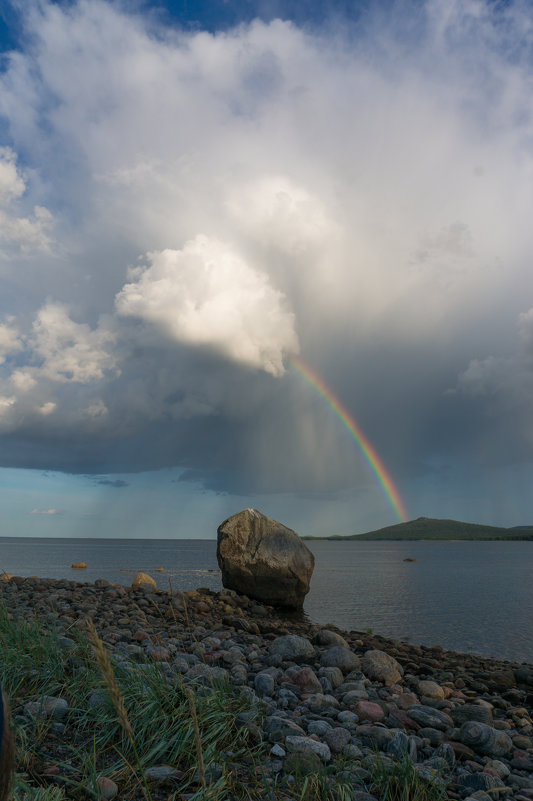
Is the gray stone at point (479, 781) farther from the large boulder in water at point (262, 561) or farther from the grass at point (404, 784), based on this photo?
the large boulder in water at point (262, 561)

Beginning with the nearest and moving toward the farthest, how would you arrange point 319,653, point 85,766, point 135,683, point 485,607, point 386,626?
point 85,766 → point 135,683 → point 319,653 → point 386,626 → point 485,607

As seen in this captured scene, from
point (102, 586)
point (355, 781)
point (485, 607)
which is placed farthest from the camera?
point (485, 607)

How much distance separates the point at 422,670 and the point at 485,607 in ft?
65.8

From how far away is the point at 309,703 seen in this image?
7.34 m

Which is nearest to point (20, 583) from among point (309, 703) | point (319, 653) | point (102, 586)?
point (102, 586)

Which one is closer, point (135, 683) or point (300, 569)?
point (135, 683)

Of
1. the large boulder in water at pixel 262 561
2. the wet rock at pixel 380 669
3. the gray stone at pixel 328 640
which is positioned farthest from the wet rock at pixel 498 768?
the large boulder in water at pixel 262 561

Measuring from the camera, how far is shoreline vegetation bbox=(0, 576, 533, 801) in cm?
445

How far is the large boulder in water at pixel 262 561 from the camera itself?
19.6m

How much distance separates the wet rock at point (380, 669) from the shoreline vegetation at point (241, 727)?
4cm

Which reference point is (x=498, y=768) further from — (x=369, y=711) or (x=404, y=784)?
(x=404, y=784)

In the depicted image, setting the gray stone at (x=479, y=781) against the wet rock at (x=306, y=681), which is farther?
the wet rock at (x=306, y=681)

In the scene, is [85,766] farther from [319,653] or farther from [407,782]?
[319,653]

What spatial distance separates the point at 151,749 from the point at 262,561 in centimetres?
1504
